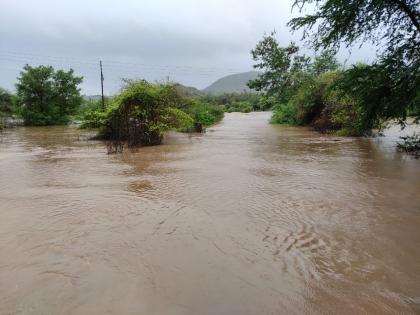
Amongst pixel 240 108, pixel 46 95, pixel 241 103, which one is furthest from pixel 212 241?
pixel 241 103

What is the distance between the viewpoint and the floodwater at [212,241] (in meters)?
3.69

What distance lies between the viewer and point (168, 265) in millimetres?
4449

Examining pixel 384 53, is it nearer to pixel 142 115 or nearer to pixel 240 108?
pixel 142 115

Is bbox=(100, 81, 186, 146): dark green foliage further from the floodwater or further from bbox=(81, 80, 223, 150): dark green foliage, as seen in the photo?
the floodwater

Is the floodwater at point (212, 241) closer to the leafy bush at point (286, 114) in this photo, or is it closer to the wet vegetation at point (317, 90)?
the wet vegetation at point (317, 90)

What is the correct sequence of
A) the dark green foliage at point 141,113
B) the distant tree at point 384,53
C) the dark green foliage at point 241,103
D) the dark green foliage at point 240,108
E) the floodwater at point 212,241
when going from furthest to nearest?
the dark green foliage at point 240,108
the dark green foliage at point 241,103
the dark green foliage at point 141,113
the distant tree at point 384,53
the floodwater at point 212,241

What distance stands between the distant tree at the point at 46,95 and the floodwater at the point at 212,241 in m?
29.4

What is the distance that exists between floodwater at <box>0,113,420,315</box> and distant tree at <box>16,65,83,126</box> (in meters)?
29.4

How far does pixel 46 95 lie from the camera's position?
37.1 metres

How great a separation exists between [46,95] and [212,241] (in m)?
37.0

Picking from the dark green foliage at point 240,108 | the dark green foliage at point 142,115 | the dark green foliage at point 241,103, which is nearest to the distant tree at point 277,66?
the dark green foliage at point 142,115

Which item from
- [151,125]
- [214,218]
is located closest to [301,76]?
[151,125]

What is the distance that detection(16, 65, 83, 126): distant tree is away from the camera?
36.0 meters

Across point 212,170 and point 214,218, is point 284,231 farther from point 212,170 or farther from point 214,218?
point 212,170
